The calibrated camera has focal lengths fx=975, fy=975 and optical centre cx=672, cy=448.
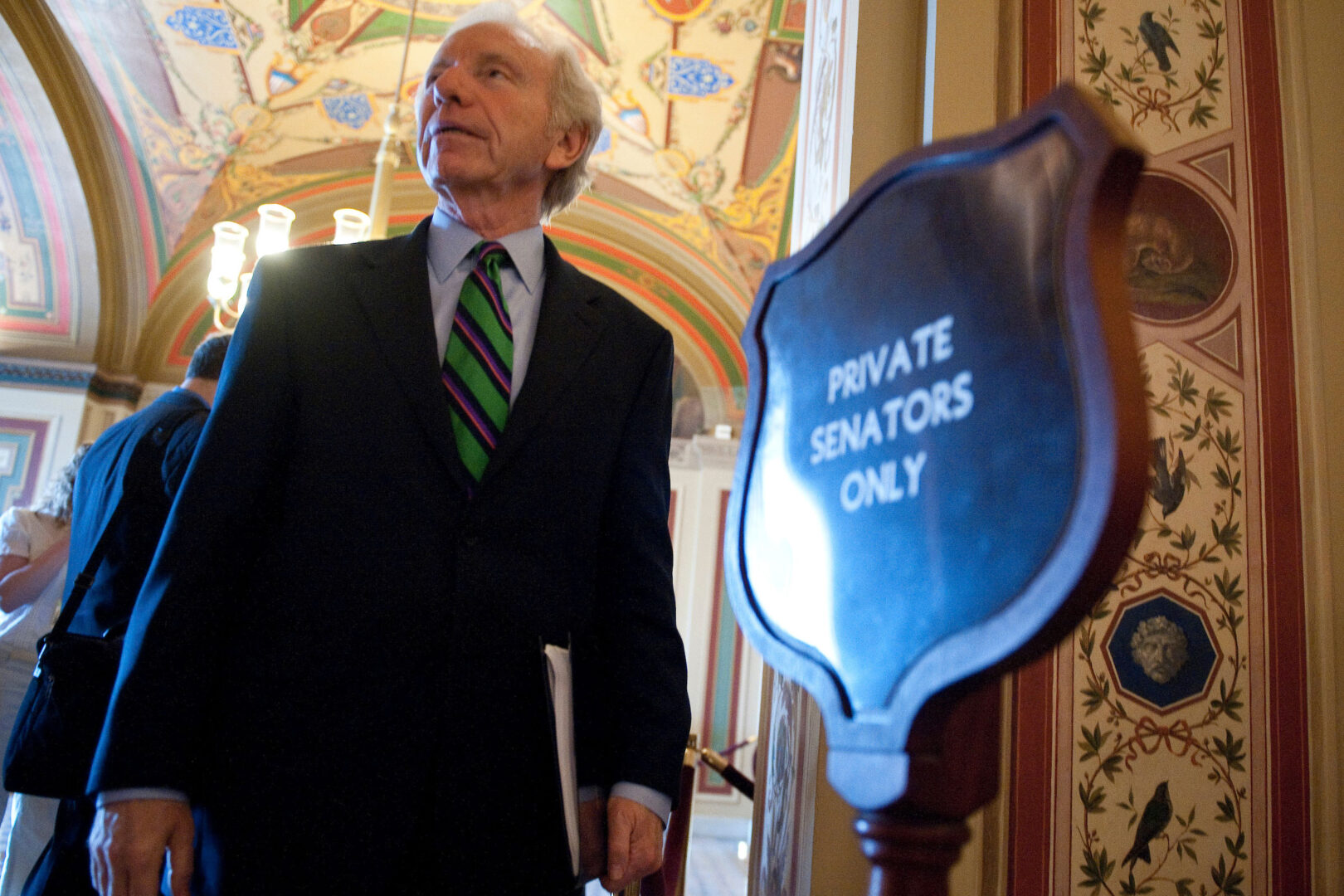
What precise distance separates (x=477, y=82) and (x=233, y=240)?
4.43m

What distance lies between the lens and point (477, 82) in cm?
135

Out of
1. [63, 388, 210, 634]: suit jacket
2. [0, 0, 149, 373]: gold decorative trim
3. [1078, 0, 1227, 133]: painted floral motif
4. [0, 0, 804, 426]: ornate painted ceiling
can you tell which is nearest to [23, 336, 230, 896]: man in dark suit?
[63, 388, 210, 634]: suit jacket

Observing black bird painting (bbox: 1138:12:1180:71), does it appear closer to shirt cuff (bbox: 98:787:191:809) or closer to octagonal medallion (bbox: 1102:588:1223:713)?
octagonal medallion (bbox: 1102:588:1223:713)

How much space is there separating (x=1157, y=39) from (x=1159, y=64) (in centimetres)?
5

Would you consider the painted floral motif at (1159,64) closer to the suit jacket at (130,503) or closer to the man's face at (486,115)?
the man's face at (486,115)

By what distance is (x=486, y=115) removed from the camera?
4.36 ft

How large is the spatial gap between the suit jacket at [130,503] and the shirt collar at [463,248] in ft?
2.68

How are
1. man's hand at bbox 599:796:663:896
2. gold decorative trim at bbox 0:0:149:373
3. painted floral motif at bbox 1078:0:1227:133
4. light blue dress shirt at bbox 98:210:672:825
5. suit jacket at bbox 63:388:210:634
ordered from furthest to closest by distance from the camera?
gold decorative trim at bbox 0:0:149:373
suit jacket at bbox 63:388:210:634
painted floral motif at bbox 1078:0:1227:133
light blue dress shirt at bbox 98:210:672:825
man's hand at bbox 599:796:663:896

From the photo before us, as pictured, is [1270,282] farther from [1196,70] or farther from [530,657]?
[530,657]

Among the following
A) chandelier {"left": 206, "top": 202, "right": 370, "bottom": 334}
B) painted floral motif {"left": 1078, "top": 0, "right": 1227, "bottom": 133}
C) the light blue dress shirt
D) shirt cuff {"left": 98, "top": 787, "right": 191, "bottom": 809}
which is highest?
chandelier {"left": 206, "top": 202, "right": 370, "bottom": 334}

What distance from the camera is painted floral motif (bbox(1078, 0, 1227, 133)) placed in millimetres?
1590

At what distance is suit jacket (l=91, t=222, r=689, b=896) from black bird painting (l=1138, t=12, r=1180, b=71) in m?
1.11

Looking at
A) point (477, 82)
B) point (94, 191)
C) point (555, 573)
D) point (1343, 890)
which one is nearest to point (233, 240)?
point (94, 191)

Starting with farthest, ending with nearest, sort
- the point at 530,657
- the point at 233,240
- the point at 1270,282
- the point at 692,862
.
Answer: the point at 692,862 < the point at 233,240 < the point at 1270,282 < the point at 530,657
